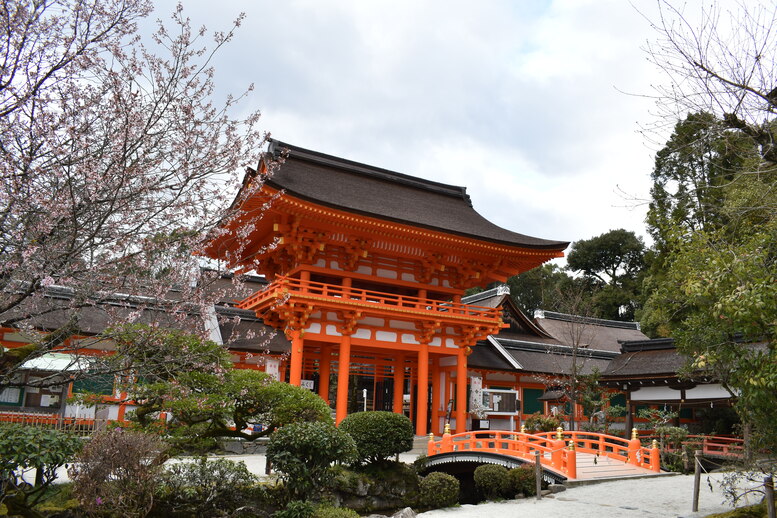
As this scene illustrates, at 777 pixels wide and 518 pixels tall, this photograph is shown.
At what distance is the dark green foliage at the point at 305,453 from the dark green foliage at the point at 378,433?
99.5 inches

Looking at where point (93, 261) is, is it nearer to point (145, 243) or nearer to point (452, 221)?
point (145, 243)

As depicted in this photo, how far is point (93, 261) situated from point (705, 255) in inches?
266

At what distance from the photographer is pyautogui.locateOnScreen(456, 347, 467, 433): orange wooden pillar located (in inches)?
760

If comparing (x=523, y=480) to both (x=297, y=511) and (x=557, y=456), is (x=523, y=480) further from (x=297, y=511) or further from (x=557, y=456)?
(x=297, y=511)

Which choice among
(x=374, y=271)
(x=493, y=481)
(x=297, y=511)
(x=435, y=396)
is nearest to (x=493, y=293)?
(x=435, y=396)

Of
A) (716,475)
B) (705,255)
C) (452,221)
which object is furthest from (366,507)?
(452,221)

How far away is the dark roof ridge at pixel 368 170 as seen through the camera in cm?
2127

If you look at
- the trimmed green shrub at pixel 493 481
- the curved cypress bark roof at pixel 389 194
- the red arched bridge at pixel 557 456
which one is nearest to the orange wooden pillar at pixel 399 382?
the red arched bridge at pixel 557 456

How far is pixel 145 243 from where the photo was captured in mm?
5223

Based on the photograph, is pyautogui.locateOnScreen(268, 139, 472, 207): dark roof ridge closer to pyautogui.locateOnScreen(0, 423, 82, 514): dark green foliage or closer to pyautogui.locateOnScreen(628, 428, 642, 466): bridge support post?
pyautogui.locateOnScreen(628, 428, 642, 466): bridge support post

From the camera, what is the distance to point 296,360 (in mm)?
16969

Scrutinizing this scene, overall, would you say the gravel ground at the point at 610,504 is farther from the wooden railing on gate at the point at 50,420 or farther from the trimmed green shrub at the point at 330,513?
the wooden railing on gate at the point at 50,420

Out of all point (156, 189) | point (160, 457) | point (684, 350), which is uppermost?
point (156, 189)

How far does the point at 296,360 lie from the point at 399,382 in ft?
16.0
